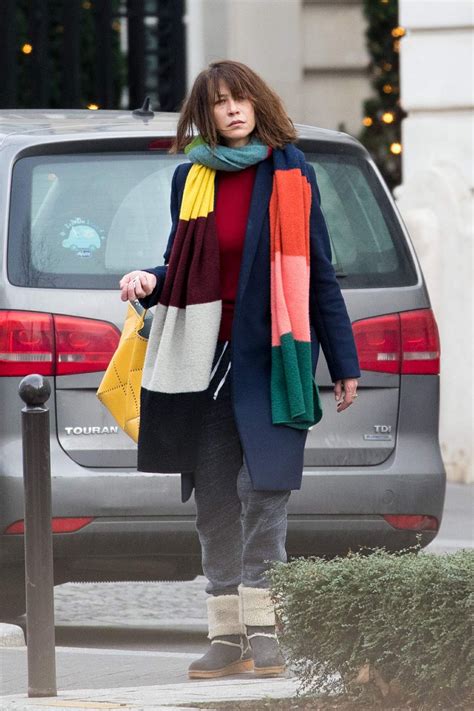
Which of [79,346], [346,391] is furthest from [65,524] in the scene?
[346,391]

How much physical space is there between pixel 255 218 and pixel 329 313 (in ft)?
1.09

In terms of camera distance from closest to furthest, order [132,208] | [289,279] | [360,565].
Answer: [360,565], [289,279], [132,208]

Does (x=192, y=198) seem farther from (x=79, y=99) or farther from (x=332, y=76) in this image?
(x=332, y=76)

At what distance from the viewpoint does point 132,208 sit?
239 inches

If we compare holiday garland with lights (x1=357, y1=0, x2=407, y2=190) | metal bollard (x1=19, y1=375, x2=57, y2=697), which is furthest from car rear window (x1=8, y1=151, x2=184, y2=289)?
holiday garland with lights (x1=357, y1=0, x2=407, y2=190)

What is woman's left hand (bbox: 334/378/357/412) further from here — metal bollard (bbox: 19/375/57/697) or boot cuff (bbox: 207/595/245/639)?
metal bollard (bbox: 19/375/57/697)

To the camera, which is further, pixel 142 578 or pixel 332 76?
pixel 332 76

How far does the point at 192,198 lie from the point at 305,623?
125cm

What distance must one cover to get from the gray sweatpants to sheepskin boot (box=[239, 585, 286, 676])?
61 mm

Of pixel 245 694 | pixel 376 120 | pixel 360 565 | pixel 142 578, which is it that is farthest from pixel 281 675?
pixel 376 120

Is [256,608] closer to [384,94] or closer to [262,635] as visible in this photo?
[262,635]

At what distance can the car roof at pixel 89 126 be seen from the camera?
6129 millimetres

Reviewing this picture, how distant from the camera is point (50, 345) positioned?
5.82m

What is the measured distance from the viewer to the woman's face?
505cm
